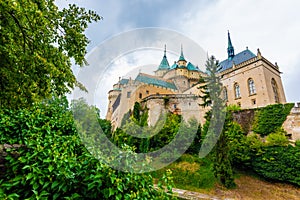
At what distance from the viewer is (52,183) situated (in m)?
1.73

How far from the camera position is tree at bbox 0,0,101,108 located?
2.73 meters

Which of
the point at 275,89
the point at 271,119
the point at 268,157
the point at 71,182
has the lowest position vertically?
the point at 268,157

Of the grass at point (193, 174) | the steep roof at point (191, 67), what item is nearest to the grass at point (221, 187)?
the grass at point (193, 174)

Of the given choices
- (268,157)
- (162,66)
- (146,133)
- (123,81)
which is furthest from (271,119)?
(123,81)

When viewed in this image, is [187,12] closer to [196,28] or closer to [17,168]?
[196,28]

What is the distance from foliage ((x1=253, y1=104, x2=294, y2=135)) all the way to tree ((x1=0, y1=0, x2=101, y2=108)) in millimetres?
15368

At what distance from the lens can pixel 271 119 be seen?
48.5 feet

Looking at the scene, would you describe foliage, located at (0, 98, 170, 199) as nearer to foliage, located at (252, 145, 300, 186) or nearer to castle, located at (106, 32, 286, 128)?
castle, located at (106, 32, 286, 128)

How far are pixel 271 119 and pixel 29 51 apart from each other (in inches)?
668

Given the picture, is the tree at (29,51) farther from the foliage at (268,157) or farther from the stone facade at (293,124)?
the stone facade at (293,124)

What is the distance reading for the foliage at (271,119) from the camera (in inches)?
571

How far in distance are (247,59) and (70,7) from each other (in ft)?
89.6

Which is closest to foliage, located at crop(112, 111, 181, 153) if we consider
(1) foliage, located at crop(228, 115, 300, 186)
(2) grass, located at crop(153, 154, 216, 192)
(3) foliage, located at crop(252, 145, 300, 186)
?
(2) grass, located at crop(153, 154, 216, 192)

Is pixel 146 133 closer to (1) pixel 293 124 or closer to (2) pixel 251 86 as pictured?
(1) pixel 293 124
